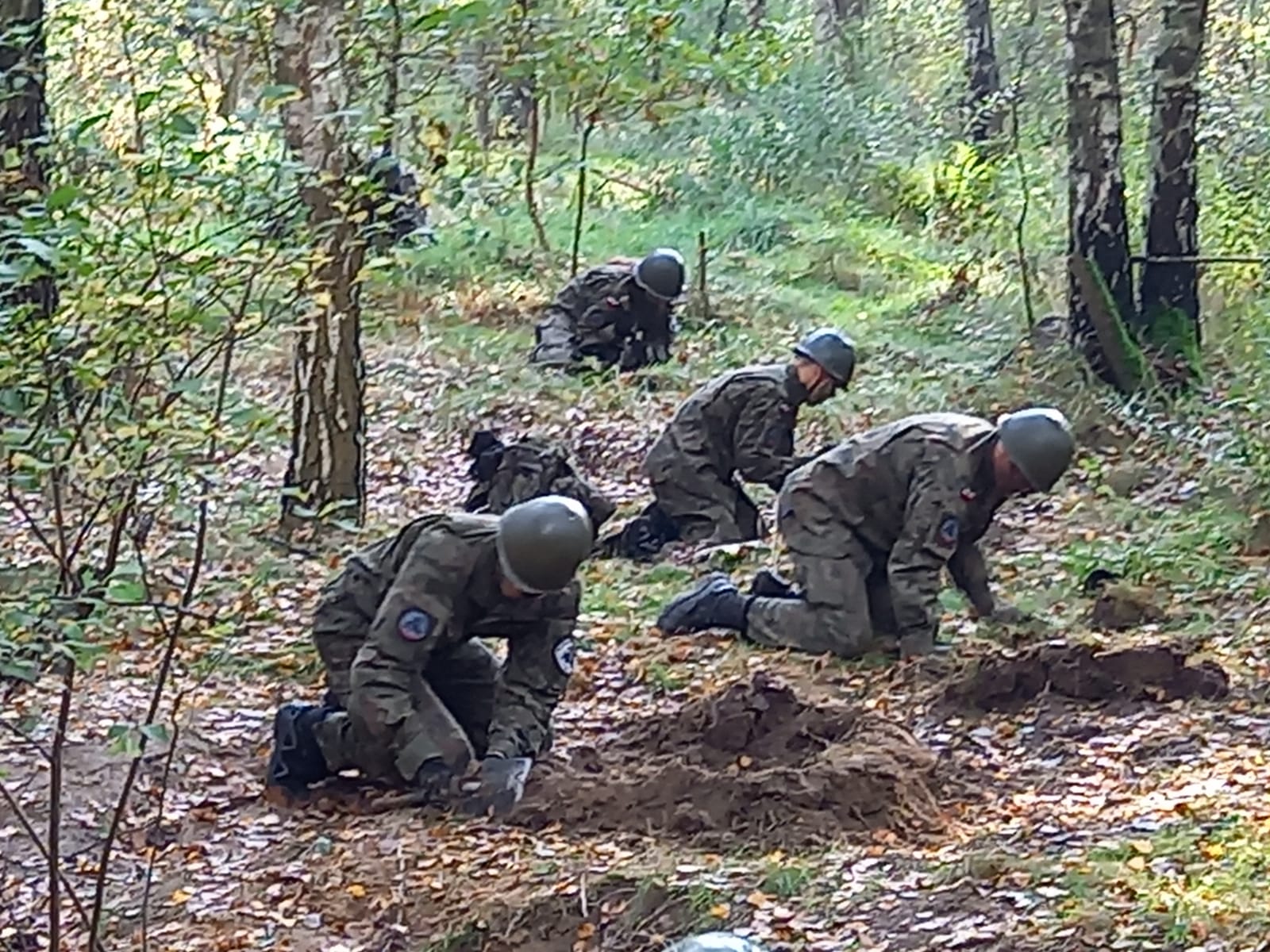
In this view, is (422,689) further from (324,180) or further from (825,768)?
(324,180)

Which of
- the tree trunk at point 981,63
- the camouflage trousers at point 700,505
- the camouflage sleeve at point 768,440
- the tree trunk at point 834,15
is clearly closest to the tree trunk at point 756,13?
the tree trunk at point 834,15

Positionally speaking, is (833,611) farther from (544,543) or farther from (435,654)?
(544,543)

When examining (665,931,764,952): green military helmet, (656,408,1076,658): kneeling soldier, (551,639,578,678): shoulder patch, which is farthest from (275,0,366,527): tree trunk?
(665,931,764,952): green military helmet

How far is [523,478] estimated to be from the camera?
949 centimetres

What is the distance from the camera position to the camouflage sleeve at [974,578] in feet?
28.4

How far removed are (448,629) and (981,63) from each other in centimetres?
1605

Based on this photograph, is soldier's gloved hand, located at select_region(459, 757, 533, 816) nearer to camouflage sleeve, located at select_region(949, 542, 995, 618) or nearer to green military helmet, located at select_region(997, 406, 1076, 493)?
green military helmet, located at select_region(997, 406, 1076, 493)

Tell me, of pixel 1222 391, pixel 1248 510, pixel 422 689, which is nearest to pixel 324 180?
pixel 422 689

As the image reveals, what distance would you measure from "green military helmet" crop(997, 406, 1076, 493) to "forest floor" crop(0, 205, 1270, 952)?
0.74m

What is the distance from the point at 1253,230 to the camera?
1312 cm

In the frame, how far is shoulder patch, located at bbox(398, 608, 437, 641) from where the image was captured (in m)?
6.57

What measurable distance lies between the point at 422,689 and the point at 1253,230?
8.60 m

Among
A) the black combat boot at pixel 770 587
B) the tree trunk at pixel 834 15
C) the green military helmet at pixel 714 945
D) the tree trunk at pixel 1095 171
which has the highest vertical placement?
the tree trunk at pixel 834 15

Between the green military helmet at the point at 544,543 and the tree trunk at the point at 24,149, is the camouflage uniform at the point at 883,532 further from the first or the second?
the tree trunk at the point at 24,149
